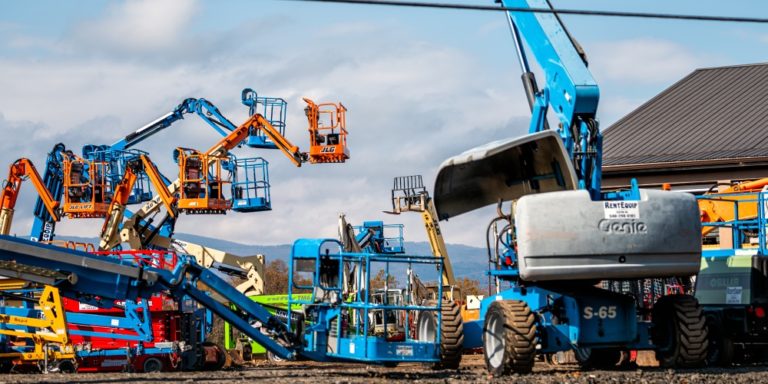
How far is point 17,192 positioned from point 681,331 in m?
24.8

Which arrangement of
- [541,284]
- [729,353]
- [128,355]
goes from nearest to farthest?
[541,284] → [729,353] → [128,355]

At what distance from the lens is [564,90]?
59.4 ft

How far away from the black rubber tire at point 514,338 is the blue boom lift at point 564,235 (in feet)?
0.05

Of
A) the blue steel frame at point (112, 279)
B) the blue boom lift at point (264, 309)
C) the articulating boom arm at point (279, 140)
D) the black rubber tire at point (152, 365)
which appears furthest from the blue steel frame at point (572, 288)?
the articulating boom arm at point (279, 140)

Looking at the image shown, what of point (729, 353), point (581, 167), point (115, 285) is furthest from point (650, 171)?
point (115, 285)

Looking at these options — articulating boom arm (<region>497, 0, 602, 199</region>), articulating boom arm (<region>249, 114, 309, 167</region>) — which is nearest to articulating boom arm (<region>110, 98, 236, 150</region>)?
articulating boom arm (<region>249, 114, 309, 167</region>)

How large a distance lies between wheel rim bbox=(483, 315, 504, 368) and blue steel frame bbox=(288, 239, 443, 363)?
74cm

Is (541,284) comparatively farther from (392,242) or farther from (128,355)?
(392,242)

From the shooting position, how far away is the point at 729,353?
2002 cm

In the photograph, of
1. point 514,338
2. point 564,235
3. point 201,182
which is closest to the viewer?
point 564,235

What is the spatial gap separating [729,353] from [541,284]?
4.60 m

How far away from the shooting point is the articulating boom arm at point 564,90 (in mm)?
17734

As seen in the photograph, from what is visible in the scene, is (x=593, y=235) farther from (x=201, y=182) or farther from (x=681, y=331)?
(x=201, y=182)

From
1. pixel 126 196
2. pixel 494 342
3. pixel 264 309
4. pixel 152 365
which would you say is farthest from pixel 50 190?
pixel 494 342
